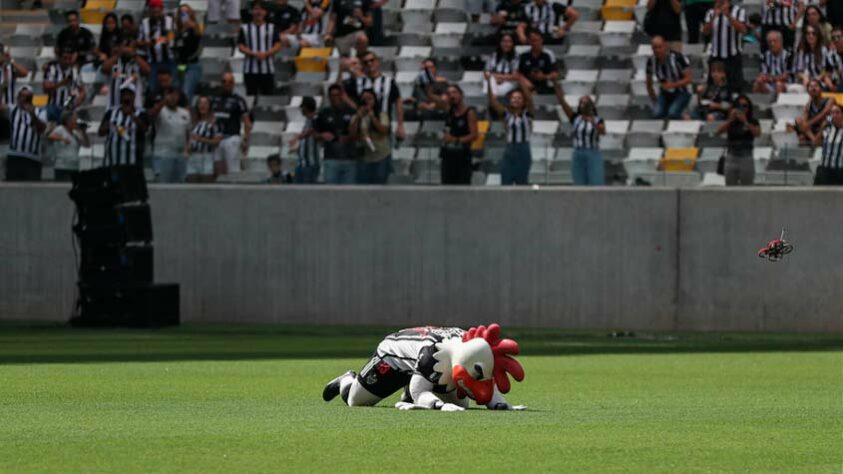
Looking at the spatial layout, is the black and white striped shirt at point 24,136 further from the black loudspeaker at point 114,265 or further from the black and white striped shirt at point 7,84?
the black loudspeaker at point 114,265

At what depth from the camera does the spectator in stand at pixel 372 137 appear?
22.9 metres

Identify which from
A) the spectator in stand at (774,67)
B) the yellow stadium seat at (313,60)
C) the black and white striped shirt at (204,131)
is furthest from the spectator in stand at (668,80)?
the black and white striped shirt at (204,131)

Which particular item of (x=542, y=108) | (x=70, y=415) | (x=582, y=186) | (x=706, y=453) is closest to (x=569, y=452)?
(x=706, y=453)

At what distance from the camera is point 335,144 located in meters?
23.2

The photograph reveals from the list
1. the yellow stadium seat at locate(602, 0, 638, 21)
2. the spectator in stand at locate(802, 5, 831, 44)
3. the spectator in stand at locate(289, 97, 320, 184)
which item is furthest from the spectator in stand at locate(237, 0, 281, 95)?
the spectator in stand at locate(802, 5, 831, 44)

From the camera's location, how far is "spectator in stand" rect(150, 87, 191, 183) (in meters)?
23.3

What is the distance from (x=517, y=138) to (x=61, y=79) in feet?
26.3

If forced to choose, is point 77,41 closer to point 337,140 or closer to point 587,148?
point 337,140

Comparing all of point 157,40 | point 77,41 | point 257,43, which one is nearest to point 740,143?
point 257,43

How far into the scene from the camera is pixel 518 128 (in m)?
22.5

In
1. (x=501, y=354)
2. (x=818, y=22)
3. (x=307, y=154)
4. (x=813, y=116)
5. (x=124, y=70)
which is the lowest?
(x=501, y=354)

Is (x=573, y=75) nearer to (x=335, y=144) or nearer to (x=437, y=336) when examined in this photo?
(x=335, y=144)

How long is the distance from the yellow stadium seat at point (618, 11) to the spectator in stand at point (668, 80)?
242 cm

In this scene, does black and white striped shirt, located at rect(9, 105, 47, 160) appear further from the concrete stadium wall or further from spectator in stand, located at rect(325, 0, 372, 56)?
spectator in stand, located at rect(325, 0, 372, 56)
